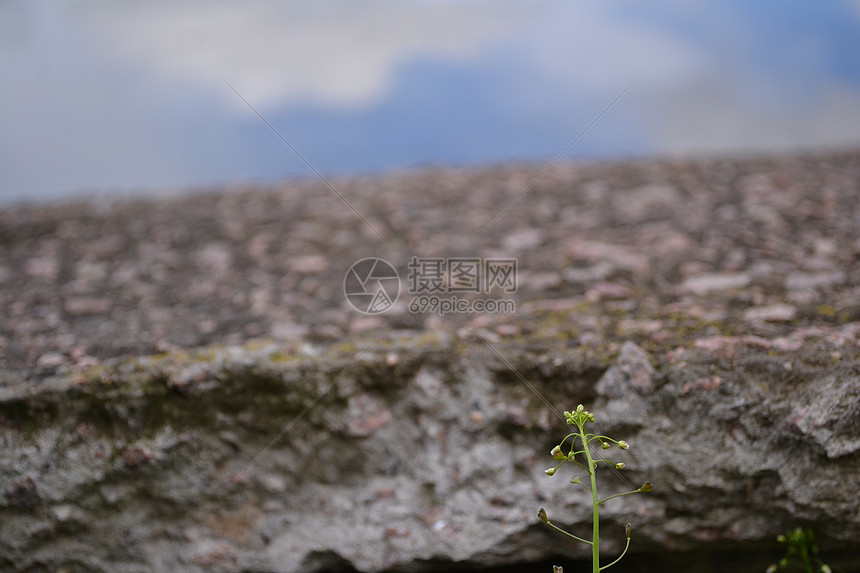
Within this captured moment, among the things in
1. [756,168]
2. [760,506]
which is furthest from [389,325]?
[756,168]

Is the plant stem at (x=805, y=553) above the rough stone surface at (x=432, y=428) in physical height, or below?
below

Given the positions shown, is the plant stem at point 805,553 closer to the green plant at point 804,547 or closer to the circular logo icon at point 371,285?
the green plant at point 804,547

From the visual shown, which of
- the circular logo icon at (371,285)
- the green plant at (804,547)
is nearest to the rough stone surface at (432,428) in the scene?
the green plant at (804,547)

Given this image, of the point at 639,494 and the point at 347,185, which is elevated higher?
the point at 347,185

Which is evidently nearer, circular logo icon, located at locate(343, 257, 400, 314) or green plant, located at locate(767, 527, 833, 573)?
green plant, located at locate(767, 527, 833, 573)

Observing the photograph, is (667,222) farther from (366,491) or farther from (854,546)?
(366,491)

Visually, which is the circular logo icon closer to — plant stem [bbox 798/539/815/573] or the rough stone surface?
the rough stone surface

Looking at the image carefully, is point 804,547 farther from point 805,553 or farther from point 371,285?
point 371,285

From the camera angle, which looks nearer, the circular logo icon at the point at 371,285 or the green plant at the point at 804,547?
the green plant at the point at 804,547

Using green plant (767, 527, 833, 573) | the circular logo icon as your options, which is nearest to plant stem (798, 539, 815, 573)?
green plant (767, 527, 833, 573)
